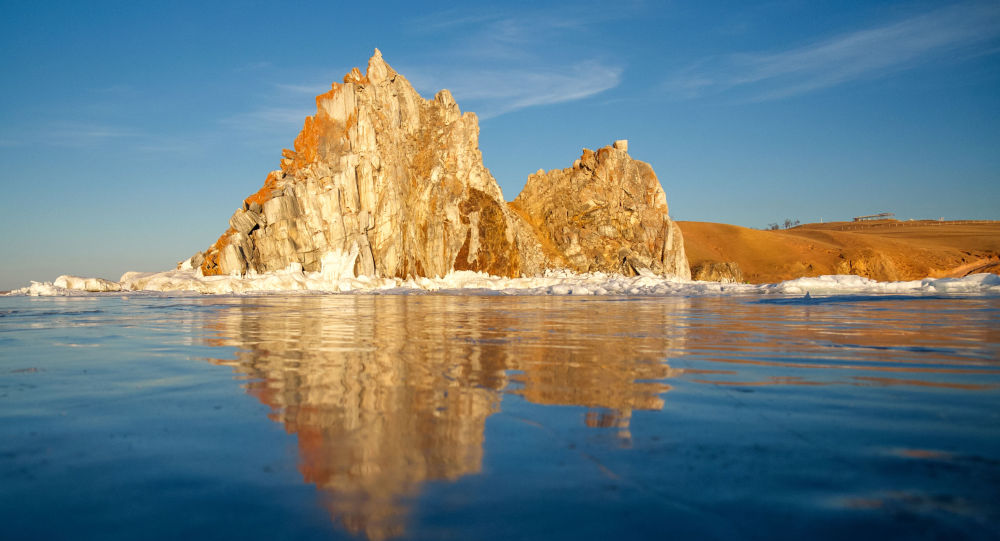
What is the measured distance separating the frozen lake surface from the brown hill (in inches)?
3143

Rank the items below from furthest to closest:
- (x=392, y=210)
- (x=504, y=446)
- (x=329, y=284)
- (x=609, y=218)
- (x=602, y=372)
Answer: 1. (x=609, y=218)
2. (x=392, y=210)
3. (x=329, y=284)
4. (x=602, y=372)
5. (x=504, y=446)

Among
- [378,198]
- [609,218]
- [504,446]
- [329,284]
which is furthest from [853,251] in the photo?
[504,446]

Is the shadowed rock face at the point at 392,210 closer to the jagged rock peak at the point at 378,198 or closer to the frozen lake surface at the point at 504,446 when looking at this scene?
the jagged rock peak at the point at 378,198

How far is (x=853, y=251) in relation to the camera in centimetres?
10812

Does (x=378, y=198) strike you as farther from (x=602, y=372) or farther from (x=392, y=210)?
(x=602, y=372)

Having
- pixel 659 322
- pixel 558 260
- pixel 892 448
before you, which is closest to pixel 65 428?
pixel 892 448

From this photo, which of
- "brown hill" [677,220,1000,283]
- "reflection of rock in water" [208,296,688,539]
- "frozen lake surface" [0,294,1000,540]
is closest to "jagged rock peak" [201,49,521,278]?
"brown hill" [677,220,1000,283]

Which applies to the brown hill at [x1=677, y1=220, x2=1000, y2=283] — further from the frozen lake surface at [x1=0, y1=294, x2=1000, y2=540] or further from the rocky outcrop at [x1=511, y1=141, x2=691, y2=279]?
the frozen lake surface at [x1=0, y1=294, x2=1000, y2=540]

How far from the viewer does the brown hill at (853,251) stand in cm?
9944

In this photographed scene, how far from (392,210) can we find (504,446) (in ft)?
178

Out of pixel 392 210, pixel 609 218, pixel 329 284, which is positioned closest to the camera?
pixel 329 284

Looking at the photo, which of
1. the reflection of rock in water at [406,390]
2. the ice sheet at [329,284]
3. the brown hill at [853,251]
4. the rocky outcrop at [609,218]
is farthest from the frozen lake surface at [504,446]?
the brown hill at [853,251]

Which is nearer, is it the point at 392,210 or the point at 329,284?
the point at 329,284

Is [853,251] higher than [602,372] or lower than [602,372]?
higher
